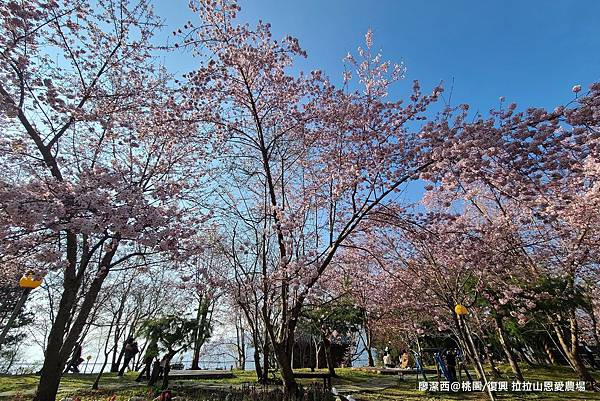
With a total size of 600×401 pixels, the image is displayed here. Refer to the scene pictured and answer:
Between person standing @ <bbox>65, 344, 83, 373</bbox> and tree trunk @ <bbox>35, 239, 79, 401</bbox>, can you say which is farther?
person standing @ <bbox>65, 344, 83, 373</bbox>

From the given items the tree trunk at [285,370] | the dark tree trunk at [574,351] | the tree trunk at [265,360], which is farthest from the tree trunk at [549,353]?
the tree trunk at [285,370]

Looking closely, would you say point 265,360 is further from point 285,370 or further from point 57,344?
point 57,344

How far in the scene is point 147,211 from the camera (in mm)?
5082

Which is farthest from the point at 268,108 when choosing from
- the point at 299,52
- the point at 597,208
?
the point at 597,208

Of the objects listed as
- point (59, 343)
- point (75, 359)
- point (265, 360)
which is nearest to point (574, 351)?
point (265, 360)

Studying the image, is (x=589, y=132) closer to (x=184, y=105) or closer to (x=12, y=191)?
(x=184, y=105)

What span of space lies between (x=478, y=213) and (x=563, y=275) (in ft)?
16.8

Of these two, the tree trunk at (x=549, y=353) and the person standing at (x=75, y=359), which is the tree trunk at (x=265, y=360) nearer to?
the person standing at (x=75, y=359)

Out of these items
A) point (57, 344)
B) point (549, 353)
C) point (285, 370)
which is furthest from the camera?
point (549, 353)

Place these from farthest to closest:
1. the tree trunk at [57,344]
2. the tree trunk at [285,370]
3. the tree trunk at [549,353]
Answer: the tree trunk at [549,353], the tree trunk at [57,344], the tree trunk at [285,370]

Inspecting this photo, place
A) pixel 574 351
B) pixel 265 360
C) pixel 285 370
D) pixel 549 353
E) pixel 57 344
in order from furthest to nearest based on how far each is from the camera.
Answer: pixel 549 353, pixel 265 360, pixel 574 351, pixel 57 344, pixel 285 370

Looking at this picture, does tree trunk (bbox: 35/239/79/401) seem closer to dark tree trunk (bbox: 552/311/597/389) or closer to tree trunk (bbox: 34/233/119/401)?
tree trunk (bbox: 34/233/119/401)

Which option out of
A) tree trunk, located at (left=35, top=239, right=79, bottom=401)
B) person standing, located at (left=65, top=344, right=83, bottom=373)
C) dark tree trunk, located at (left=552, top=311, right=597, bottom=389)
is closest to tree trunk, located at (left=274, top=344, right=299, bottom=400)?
tree trunk, located at (left=35, top=239, right=79, bottom=401)

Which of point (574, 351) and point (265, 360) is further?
point (265, 360)
